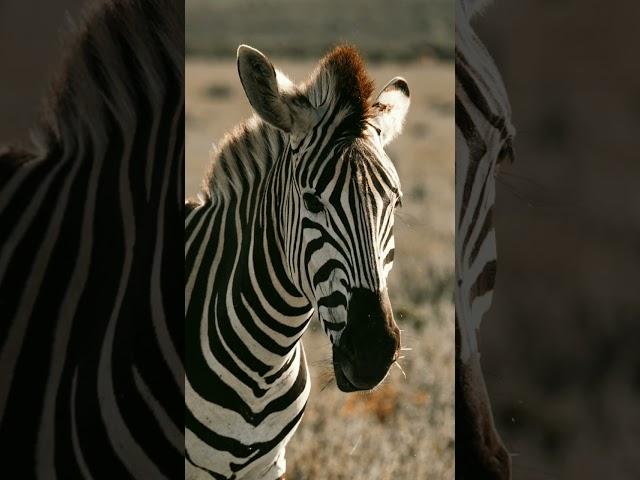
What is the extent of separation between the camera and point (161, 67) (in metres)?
1.56

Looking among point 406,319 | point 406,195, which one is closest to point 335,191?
point 406,319

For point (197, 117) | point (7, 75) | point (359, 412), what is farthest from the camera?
point (197, 117)

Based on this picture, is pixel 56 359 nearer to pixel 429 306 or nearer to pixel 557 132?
pixel 557 132

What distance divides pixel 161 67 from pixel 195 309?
79cm

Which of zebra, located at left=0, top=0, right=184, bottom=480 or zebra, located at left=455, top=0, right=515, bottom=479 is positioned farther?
zebra, located at left=455, top=0, right=515, bottom=479

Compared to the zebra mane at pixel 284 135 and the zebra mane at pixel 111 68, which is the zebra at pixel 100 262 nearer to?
the zebra mane at pixel 111 68

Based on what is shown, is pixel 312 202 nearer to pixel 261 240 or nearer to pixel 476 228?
pixel 261 240

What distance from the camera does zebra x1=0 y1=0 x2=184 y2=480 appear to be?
1.46m

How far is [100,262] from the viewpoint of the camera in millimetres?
1498

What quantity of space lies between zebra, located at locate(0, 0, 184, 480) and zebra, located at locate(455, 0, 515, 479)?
0.53 m

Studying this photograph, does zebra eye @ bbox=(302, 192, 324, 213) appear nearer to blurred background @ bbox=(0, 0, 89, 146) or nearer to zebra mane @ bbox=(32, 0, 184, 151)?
zebra mane @ bbox=(32, 0, 184, 151)

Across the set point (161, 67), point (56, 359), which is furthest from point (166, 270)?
point (161, 67)

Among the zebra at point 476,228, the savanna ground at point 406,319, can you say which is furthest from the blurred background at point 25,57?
the savanna ground at point 406,319

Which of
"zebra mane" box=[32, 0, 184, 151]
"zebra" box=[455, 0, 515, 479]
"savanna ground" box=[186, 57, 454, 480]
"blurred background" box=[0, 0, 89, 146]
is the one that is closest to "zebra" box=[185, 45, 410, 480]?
"savanna ground" box=[186, 57, 454, 480]
